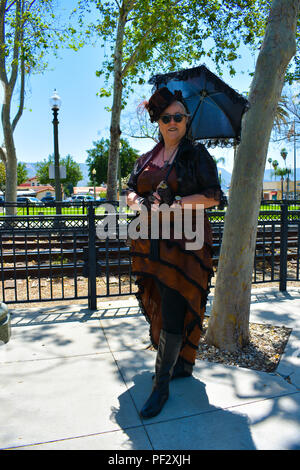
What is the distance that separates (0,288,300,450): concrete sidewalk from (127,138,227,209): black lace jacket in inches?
56.2

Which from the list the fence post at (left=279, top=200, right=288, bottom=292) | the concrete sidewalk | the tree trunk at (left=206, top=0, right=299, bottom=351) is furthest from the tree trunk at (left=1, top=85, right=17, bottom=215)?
the tree trunk at (left=206, top=0, right=299, bottom=351)

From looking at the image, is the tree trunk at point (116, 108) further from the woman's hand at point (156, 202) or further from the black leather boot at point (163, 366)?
the black leather boot at point (163, 366)

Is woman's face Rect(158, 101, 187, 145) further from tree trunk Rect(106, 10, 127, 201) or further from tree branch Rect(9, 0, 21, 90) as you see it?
tree branch Rect(9, 0, 21, 90)

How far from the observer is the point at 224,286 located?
3.44 m

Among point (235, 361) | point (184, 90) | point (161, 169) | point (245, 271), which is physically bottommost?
point (235, 361)

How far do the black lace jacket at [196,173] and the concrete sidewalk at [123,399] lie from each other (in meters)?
1.43

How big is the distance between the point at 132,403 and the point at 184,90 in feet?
8.25

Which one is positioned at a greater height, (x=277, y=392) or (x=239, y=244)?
(x=239, y=244)

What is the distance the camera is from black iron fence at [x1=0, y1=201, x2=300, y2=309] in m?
4.81

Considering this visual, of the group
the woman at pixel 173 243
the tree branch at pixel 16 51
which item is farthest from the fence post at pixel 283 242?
the tree branch at pixel 16 51

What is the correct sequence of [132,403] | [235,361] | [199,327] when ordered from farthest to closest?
[235,361], [199,327], [132,403]

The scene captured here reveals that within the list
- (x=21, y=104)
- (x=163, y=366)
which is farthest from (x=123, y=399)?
(x=21, y=104)
